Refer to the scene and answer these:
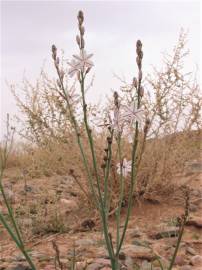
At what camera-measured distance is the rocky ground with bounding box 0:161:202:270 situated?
130 inches

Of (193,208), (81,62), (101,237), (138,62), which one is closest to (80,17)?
(81,62)

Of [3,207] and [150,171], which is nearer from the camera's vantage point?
[150,171]

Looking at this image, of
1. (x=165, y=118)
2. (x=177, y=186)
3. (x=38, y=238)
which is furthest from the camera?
(x=177, y=186)

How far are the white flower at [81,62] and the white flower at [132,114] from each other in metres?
0.30

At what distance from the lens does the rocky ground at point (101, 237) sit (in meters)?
3.30

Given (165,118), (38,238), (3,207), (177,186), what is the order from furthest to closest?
(3,207)
(177,186)
(165,118)
(38,238)

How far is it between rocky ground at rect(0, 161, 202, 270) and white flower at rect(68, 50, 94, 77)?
89cm

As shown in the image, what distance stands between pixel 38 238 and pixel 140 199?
1.30m

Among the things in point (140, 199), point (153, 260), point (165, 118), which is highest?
point (165, 118)

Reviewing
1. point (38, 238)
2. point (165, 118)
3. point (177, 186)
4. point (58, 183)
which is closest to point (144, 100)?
point (165, 118)

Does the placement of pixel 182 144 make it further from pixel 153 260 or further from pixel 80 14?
pixel 80 14

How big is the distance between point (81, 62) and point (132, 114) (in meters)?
0.38

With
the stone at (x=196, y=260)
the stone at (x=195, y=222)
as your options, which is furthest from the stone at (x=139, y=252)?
the stone at (x=195, y=222)

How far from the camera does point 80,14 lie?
2049mm
